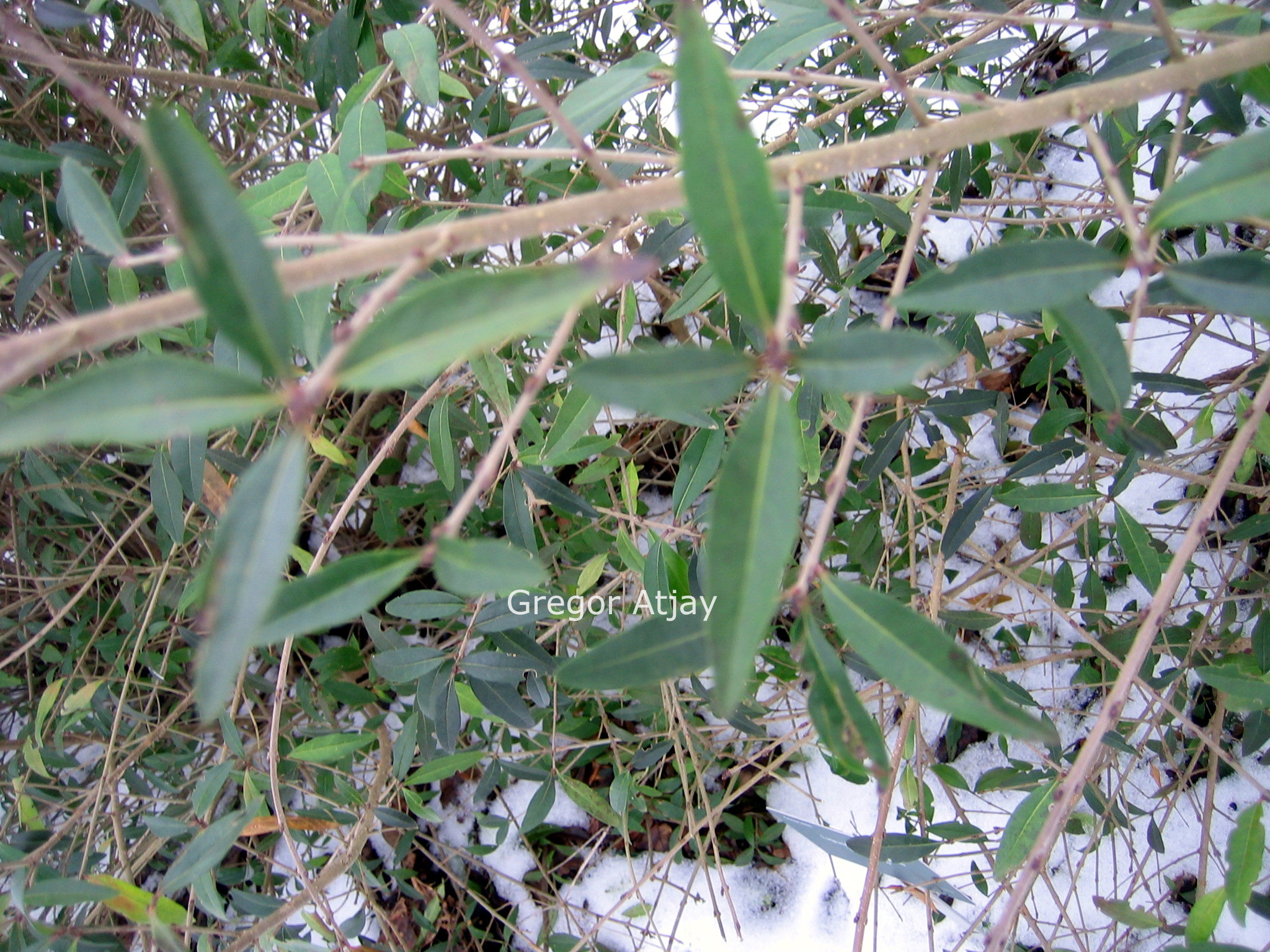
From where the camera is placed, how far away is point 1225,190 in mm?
457

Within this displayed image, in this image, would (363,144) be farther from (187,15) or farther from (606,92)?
(187,15)

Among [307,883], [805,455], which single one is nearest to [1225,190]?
[805,455]

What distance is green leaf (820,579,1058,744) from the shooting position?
453 mm

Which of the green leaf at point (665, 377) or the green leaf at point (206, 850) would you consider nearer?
the green leaf at point (665, 377)

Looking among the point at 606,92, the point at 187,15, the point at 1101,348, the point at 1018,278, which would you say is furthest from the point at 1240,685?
the point at 187,15

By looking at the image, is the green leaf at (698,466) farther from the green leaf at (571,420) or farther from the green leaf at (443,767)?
the green leaf at (443,767)

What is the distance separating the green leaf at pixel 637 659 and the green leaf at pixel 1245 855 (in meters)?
0.72

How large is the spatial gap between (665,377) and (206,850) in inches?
41.5

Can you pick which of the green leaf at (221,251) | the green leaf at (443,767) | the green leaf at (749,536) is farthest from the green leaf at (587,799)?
the green leaf at (221,251)

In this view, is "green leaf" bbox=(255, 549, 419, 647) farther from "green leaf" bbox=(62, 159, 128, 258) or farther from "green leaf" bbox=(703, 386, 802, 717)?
"green leaf" bbox=(62, 159, 128, 258)

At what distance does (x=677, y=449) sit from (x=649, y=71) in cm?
119

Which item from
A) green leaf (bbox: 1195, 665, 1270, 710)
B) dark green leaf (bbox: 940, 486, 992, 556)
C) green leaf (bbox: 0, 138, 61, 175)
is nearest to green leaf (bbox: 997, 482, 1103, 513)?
dark green leaf (bbox: 940, 486, 992, 556)

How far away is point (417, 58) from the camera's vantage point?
87 centimetres

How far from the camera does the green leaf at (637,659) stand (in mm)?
568
